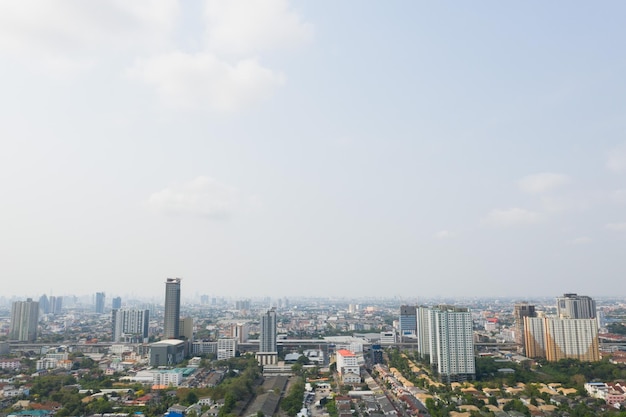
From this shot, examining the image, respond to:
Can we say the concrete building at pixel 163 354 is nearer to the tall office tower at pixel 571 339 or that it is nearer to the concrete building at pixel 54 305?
the tall office tower at pixel 571 339

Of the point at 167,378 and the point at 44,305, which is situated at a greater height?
the point at 44,305

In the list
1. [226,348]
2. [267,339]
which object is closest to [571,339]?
[267,339]

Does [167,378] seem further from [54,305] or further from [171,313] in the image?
[54,305]

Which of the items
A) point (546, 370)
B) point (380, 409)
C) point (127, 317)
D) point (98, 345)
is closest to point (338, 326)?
point (127, 317)

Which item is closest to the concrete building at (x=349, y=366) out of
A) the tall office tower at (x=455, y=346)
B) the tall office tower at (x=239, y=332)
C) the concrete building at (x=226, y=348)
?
the tall office tower at (x=455, y=346)

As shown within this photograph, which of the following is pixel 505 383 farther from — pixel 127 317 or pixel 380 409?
pixel 127 317

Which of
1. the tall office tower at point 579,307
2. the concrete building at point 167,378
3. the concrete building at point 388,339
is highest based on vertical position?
the tall office tower at point 579,307
